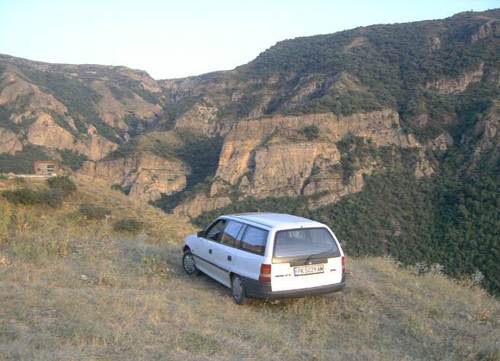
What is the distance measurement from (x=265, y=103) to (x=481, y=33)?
39.2 metres

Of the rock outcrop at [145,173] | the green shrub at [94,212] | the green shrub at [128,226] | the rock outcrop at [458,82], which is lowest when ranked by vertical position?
the rock outcrop at [145,173]

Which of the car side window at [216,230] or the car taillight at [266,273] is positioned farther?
the car side window at [216,230]

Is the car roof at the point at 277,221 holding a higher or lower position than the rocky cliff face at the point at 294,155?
higher

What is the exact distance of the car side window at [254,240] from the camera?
257 inches

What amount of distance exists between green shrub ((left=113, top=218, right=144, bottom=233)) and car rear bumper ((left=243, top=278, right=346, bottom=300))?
32.1ft

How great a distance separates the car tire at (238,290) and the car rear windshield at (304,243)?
2.44 ft

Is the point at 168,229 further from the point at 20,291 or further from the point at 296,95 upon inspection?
the point at 296,95

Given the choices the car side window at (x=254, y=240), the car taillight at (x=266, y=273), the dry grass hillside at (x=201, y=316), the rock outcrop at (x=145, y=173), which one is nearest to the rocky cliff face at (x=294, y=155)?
the rock outcrop at (x=145, y=173)

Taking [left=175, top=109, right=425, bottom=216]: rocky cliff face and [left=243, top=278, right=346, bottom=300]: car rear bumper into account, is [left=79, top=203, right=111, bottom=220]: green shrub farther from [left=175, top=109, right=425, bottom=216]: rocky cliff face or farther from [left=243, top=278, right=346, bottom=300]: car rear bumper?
[left=175, top=109, right=425, bottom=216]: rocky cliff face

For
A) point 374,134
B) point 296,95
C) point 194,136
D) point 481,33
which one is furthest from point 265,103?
point 481,33

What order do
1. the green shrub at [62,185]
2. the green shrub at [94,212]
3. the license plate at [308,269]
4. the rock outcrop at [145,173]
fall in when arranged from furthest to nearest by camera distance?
the rock outcrop at [145,173] < the green shrub at [62,185] < the green shrub at [94,212] < the license plate at [308,269]

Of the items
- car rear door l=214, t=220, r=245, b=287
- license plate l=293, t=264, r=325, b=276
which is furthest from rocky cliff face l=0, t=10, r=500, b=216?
license plate l=293, t=264, r=325, b=276

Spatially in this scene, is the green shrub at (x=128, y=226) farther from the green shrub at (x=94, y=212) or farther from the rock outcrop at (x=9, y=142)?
the rock outcrop at (x=9, y=142)

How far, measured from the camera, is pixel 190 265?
331 inches
